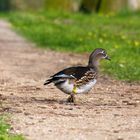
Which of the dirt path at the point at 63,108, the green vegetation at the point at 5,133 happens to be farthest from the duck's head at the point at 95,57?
the green vegetation at the point at 5,133

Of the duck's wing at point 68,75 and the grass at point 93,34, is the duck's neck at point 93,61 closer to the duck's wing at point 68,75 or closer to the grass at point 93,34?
the duck's wing at point 68,75

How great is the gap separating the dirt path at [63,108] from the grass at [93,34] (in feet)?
4.30

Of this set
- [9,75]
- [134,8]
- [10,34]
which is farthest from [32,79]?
[134,8]

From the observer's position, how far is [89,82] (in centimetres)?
1167

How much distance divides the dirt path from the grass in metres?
1.31

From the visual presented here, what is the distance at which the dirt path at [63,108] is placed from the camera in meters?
9.36

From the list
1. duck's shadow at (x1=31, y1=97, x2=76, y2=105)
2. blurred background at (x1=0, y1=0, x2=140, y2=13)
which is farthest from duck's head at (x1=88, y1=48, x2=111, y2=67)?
blurred background at (x1=0, y1=0, x2=140, y2=13)

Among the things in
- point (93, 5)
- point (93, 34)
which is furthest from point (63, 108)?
point (93, 5)

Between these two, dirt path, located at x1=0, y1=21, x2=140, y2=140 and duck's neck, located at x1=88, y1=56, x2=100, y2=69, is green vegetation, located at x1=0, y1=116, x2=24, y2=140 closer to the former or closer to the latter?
dirt path, located at x1=0, y1=21, x2=140, y2=140

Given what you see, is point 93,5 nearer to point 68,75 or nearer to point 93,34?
point 93,34

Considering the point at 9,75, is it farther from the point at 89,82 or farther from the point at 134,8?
the point at 134,8

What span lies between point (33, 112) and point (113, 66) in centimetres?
585

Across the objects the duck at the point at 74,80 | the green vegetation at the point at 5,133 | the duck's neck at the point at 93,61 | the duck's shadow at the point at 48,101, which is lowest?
the duck's shadow at the point at 48,101

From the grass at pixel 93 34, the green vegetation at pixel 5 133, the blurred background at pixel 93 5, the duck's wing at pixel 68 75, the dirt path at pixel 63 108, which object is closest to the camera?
the green vegetation at pixel 5 133
